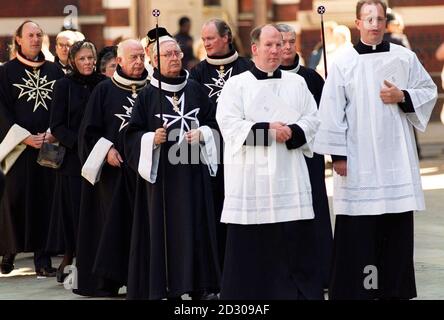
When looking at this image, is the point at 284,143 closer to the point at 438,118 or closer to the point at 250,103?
the point at 250,103

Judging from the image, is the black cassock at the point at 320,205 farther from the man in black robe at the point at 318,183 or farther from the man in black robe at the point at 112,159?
the man in black robe at the point at 112,159

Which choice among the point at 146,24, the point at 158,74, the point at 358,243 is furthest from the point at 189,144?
the point at 146,24

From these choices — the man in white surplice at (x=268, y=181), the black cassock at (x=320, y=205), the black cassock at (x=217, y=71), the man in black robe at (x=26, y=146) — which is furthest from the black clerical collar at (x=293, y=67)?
the man in black robe at (x=26, y=146)

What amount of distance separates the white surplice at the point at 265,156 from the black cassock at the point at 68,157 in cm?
250

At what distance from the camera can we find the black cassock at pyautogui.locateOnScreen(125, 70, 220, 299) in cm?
1013

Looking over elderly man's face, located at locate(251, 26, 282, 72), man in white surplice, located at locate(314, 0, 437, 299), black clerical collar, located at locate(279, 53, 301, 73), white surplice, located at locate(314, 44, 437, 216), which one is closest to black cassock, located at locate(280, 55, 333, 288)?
black clerical collar, located at locate(279, 53, 301, 73)

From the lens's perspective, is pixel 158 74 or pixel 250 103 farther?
pixel 158 74

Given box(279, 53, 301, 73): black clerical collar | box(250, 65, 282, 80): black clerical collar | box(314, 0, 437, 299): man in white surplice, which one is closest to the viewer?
box(250, 65, 282, 80): black clerical collar

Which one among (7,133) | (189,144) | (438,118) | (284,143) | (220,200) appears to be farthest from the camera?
(438,118)

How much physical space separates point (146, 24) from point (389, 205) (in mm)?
14620

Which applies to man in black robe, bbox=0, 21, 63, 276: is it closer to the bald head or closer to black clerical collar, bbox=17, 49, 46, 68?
black clerical collar, bbox=17, 49, 46, 68

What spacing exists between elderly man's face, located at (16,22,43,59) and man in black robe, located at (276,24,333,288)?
2416 millimetres

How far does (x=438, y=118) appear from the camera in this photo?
23.9 meters

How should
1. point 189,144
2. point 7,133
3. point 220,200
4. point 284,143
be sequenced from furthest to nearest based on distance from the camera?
→ point 7,133 → point 220,200 → point 189,144 → point 284,143
